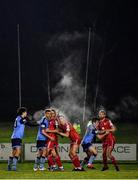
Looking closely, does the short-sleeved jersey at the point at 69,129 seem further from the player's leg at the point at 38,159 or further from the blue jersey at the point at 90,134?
the blue jersey at the point at 90,134

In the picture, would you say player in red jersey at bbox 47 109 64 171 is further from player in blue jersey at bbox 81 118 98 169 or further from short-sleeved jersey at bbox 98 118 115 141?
player in blue jersey at bbox 81 118 98 169

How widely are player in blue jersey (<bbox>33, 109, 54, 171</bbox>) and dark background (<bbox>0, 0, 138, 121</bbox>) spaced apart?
96.4 feet

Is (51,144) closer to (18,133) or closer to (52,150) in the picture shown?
(52,150)

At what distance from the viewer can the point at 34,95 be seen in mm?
55406

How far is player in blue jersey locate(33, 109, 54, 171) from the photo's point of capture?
2230 centimetres

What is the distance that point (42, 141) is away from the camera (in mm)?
23484

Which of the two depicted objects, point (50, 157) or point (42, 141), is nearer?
point (50, 157)

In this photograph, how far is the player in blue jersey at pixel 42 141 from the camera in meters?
22.3

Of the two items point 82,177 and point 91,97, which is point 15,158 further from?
point 91,97

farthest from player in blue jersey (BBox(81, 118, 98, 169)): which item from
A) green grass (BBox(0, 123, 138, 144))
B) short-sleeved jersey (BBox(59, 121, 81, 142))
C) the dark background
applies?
the dark background

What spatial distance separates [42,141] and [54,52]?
30785mm

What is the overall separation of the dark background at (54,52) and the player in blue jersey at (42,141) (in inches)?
1157

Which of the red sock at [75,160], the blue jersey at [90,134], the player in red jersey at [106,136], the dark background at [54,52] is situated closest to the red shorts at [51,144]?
the red sock at [75,160]

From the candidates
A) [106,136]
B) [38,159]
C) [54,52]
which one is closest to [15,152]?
[38,159]
